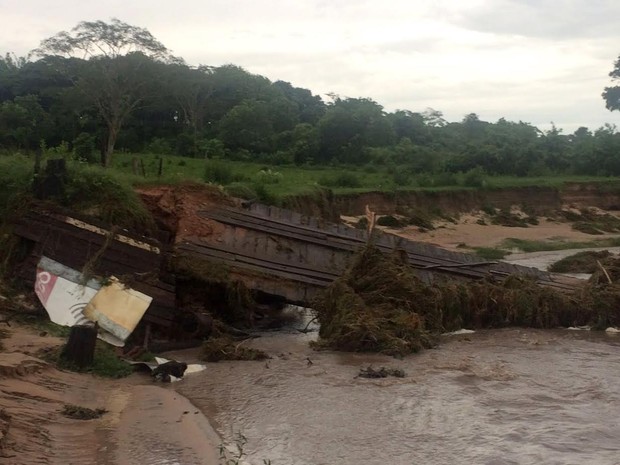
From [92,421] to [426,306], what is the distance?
7319mm

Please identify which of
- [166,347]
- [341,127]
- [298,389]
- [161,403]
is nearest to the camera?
[161,403]

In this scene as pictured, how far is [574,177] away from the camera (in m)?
45.2

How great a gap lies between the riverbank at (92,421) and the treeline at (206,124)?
1013 inches

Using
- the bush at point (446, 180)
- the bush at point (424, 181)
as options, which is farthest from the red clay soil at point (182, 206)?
the bush at point (446, 180)

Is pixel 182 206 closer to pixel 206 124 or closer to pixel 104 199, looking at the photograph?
pixel 104 199

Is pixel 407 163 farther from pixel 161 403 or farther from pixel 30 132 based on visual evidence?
pixel 161 403

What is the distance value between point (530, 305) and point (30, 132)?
31.8 meters

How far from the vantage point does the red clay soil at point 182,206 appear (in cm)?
1378

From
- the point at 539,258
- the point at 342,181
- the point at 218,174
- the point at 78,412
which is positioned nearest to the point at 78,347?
the point at 78,412

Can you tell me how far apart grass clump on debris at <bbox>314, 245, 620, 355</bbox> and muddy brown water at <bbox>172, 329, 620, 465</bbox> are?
1.37ft

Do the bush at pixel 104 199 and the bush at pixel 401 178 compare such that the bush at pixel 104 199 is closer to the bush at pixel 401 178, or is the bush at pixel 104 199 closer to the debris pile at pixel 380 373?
the debris pile at pixel 380 373

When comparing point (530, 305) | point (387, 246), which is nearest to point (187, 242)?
point (387, 246)

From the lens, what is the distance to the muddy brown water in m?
7.59

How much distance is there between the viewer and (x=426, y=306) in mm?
13445
